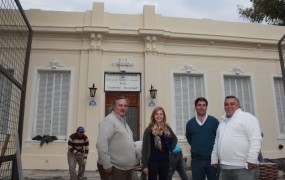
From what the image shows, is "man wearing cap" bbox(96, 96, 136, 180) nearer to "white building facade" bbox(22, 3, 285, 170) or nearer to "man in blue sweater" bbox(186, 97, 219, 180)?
"man in blue sweater" bbox(186, 97, 219, 180)

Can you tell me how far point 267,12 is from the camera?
15.3m

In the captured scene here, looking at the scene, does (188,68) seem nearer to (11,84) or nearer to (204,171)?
(204,171)

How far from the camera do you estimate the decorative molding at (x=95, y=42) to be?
10.4 meters

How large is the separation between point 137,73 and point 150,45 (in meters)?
1.19

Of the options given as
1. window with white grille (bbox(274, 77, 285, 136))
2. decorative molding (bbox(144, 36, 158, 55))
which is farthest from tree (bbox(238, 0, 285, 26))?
decorative molding (bbox(144, 36, 158, 55))

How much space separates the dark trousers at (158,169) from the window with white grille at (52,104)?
20.5 ft

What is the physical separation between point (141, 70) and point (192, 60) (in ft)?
7.00

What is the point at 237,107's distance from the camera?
3799mm

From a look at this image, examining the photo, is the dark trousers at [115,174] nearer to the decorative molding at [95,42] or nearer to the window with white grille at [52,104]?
the window with white grille at [52,104]

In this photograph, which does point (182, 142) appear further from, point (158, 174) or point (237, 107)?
point (237, 107)

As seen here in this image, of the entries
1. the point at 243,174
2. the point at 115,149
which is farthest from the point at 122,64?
the point at 243,174

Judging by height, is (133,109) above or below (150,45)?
below

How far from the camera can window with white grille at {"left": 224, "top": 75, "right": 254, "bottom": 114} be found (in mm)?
11227

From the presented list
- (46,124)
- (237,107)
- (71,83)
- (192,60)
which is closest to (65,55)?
(71,83)
